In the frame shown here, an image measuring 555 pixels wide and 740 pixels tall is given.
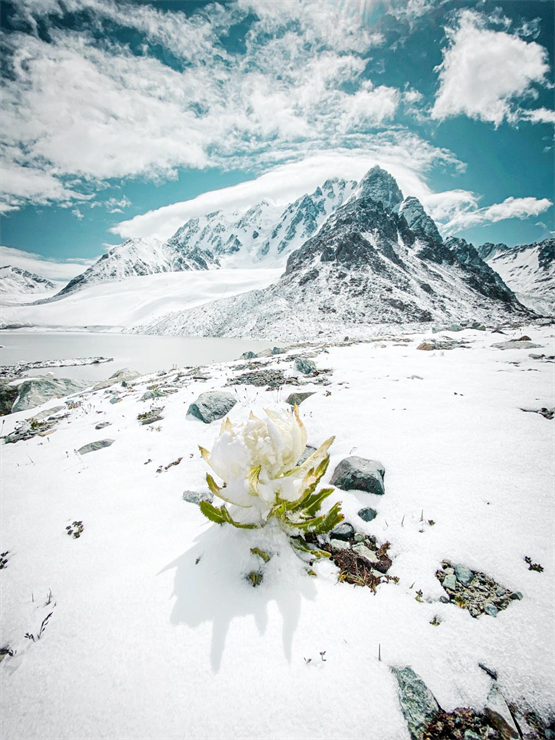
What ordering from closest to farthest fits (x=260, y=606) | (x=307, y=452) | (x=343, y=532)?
(x=260, y=606)
(x=343, y=532)
(x=307, y=452)

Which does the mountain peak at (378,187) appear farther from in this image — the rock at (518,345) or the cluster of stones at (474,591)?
the cluster of stones at (474,591)

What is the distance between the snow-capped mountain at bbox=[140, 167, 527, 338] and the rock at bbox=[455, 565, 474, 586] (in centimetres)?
3198

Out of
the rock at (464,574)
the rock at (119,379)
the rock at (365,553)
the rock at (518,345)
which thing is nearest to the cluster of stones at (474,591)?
the rock at (464,574)

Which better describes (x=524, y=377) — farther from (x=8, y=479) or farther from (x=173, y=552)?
(x=8, y=479)

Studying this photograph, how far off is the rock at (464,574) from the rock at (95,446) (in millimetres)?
4716

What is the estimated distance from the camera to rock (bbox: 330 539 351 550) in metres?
2.37

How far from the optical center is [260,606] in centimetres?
176

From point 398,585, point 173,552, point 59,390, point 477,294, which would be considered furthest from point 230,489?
point 477,294

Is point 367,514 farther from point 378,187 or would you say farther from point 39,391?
point 378,187

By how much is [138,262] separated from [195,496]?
169866 mm

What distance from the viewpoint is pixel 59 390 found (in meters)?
10.8

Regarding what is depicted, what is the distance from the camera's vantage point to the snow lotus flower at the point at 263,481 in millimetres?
2078

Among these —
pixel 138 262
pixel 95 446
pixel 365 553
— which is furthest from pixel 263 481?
pixel 138 262

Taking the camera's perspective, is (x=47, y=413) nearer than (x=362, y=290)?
Yes
